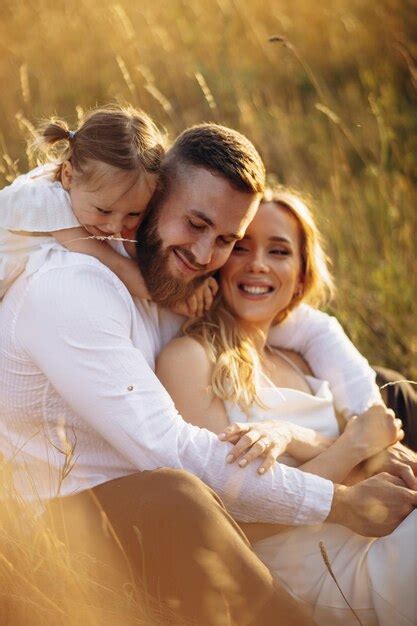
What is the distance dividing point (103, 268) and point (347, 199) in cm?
309

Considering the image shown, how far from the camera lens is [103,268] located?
2.63 meters

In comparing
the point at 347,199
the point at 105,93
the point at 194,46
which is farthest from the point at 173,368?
the point at 194,46

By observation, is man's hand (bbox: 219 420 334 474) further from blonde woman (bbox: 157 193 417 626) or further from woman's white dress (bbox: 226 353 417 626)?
woman's white dress (bbox: 226 353 417 626)

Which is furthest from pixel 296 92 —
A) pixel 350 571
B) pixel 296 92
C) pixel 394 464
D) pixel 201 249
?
pixel 350 571

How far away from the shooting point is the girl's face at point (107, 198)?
275 centimetres

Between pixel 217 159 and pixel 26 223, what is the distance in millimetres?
671

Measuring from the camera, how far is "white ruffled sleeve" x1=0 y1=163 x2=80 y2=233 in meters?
2.70

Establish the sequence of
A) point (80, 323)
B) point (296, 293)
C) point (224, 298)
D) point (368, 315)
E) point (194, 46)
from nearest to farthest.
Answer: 1. point (80, 323)
2. point (224, 298)
3. point (296, 293)
4. point (368, 315)
5. point (194, 46)

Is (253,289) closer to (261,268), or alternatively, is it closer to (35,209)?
(261,268)

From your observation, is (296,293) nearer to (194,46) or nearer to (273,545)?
(273,545)

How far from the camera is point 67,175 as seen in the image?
2869 millimetres

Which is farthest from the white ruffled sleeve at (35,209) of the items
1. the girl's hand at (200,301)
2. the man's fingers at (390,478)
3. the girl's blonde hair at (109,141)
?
the man's fingers at (390,478)

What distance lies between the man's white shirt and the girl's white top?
57 mm

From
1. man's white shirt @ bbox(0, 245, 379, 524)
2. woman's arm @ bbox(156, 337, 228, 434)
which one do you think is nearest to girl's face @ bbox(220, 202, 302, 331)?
woman's arm @ bbox(156, 337, 228, 434)
